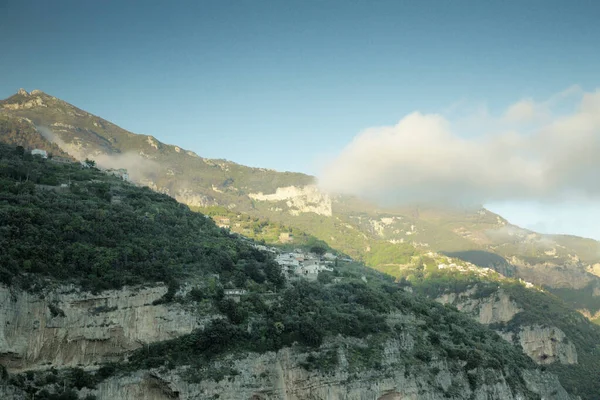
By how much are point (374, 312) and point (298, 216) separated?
113909mm

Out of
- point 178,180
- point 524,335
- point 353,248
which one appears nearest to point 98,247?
point 524,335

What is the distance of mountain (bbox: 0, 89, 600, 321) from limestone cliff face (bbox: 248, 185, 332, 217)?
1.05 feet

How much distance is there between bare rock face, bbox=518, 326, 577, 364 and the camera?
81.0 m

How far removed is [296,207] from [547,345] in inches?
3932

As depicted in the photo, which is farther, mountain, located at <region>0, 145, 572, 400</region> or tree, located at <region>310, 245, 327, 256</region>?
tree, located at <region>310, 245, 327, 256</region>

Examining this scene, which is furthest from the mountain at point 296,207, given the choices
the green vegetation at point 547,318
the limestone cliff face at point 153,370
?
the limestone cliff face at point 153,370

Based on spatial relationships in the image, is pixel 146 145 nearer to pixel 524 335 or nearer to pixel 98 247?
pixel 524 335

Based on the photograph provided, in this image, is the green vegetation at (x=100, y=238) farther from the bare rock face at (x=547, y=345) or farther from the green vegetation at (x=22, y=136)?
the bare rock face at (x=547, y=345)

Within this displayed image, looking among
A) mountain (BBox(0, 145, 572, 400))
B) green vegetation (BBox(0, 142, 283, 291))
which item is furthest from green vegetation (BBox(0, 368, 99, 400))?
green vegetation (BBox(0, 142, 283, 291))

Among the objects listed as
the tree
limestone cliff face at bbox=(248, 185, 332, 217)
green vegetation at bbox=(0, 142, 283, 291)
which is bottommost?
the tree

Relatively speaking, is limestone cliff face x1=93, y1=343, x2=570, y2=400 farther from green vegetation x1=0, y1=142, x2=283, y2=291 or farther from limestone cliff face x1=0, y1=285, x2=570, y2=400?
green vegetation x1=0, y1=142, x2=283, y2=291

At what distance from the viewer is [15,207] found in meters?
39.6

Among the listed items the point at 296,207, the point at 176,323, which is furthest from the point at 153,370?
the point at 296,207

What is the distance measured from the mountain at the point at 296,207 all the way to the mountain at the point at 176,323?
221 ft
